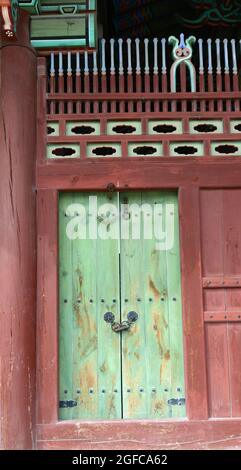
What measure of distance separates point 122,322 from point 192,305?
53 centimetres

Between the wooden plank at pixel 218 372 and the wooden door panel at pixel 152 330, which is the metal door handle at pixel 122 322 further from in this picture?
the wooden plank at pixel 218 372

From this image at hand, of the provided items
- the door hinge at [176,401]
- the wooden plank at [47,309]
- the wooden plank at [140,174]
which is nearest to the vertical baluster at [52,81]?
the wooden plank at [140,174]

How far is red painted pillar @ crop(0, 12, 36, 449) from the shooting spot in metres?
3.74

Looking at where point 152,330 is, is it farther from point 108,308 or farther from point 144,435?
point 144,435

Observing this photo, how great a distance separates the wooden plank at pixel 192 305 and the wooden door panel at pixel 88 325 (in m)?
0.51

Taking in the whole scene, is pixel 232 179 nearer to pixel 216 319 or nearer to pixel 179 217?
pixel 179 217

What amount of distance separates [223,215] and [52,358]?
64.3 inches

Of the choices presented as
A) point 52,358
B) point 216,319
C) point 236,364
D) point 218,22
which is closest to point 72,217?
point 52,358

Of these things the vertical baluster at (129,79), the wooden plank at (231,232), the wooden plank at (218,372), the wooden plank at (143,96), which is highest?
the vertical baluster at (129,79)

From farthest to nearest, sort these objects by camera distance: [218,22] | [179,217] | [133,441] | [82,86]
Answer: [218,22], [82,86], [179,217], [133,441]

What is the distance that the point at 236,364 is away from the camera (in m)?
3.92

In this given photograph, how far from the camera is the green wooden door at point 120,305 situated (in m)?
3.98

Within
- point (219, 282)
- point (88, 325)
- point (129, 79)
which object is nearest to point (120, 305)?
point (88, 325)

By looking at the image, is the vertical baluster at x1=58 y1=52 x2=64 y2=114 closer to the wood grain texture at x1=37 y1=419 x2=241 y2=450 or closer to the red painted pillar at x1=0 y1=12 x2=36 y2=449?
the red painted pillar at x1=0 y1=12 x2=36 y2=449
